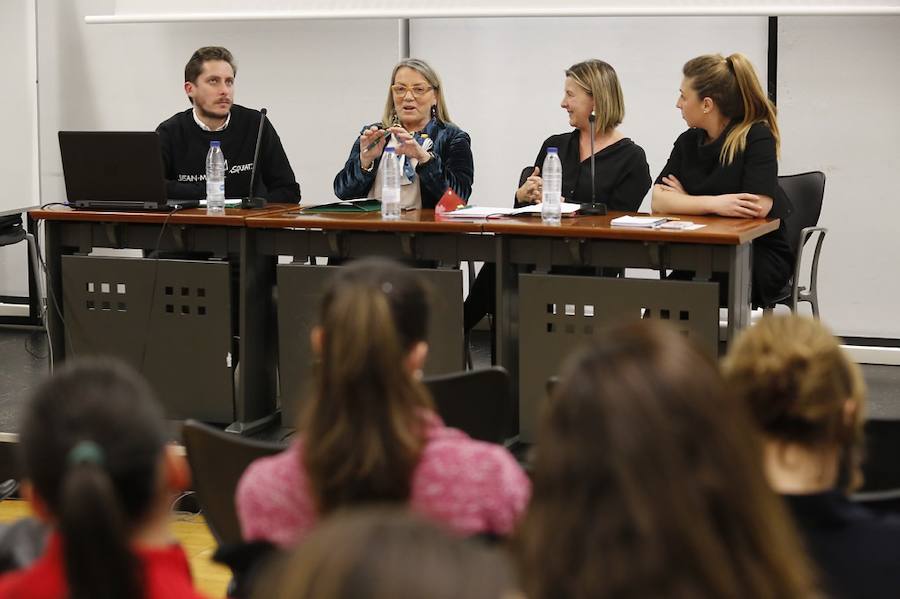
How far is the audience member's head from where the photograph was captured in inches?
42.9

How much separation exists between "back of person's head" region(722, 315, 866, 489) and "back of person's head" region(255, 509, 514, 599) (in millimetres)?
841

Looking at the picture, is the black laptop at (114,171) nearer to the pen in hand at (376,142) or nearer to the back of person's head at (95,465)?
the pen in hand at (376,142)

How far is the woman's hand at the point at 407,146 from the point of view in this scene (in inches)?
165

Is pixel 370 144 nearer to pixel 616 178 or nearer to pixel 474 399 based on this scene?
pixel 616 178

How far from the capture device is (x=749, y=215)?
3.88 meters

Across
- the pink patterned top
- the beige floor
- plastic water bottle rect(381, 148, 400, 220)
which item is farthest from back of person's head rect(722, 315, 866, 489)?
plastic water bottle rect(381, 148, 400, 220)

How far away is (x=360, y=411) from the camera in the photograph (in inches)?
58.3

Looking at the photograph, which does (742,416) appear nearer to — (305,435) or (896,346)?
(305,435)

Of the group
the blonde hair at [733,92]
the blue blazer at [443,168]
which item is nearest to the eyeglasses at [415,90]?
the blue blazer at [443,168]

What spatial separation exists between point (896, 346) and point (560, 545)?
4.74 m

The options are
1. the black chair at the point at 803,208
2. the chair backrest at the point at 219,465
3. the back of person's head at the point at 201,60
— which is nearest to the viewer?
the chair backrest at the point at 219,465

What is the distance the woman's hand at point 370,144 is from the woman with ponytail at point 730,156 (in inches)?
40.5

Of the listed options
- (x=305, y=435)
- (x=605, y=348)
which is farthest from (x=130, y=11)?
(x=605, y=348)

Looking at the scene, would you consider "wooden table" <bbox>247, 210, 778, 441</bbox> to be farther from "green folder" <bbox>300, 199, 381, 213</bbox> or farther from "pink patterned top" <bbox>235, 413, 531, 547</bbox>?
"pink patterned top" <bbox>235, 413, 531, 547</bbox>
